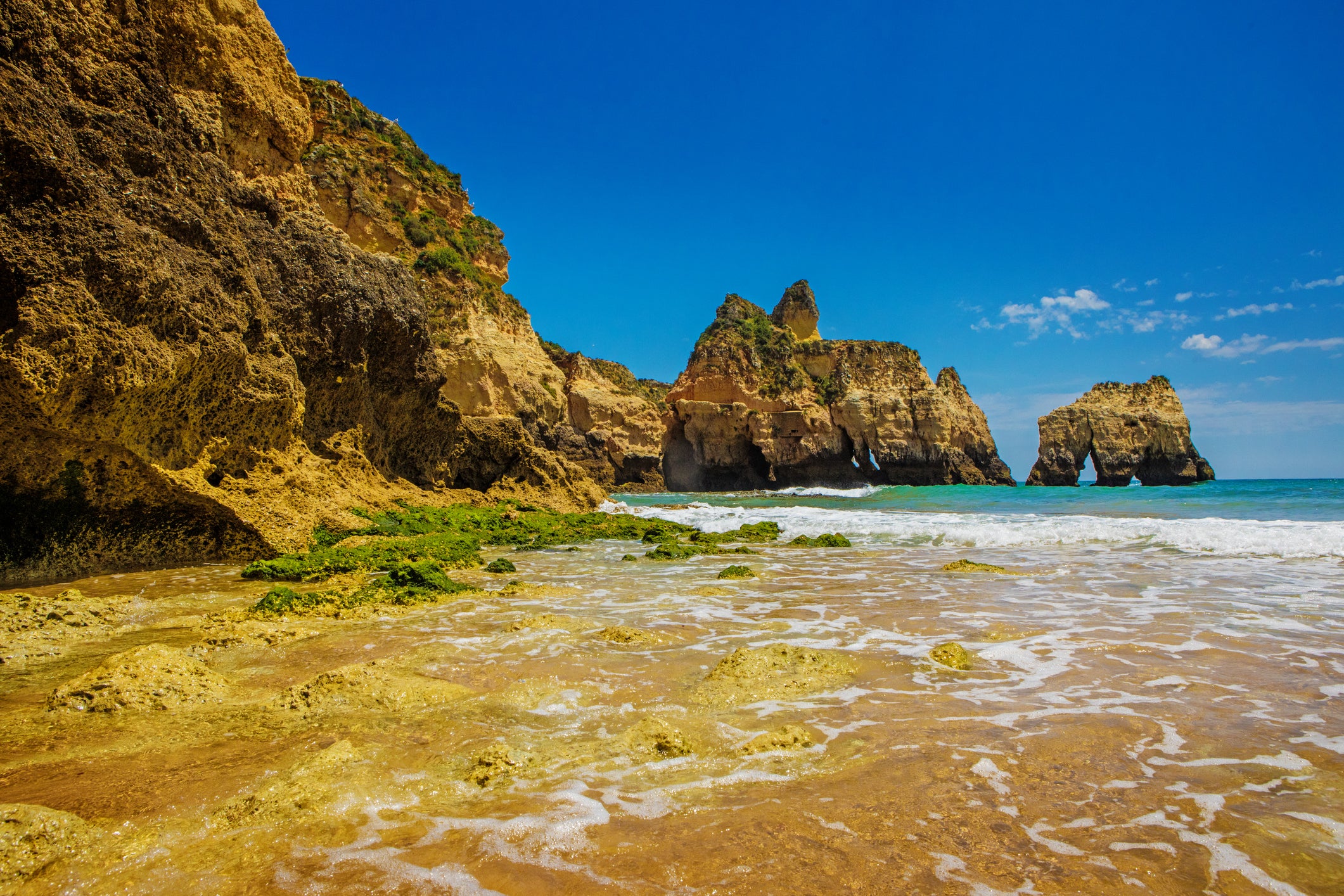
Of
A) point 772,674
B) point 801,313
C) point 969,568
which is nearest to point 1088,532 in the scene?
point 969,568

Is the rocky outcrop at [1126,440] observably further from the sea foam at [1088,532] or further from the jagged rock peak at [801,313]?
the sea foam at [1088,532]

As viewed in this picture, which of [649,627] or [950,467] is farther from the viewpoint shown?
[950,467]

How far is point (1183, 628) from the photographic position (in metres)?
5.40

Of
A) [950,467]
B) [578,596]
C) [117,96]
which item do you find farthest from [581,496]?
[950,467]

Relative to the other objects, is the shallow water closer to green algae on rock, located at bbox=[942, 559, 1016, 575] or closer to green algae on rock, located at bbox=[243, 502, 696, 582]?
green algae on rock, located at bbox=[243, 502, 696, 582]

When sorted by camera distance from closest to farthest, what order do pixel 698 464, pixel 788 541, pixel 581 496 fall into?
pixel 788 541 < pixel 581 496 < pixel 698 464

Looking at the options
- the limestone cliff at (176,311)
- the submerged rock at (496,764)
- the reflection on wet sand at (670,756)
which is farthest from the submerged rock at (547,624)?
the limestone cliff at (176,311)

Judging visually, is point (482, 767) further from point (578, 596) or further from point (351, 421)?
point (351, 421)

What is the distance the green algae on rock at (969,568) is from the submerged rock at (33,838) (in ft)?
29.1

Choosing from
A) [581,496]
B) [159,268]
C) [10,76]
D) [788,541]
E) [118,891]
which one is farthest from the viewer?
[581,496]

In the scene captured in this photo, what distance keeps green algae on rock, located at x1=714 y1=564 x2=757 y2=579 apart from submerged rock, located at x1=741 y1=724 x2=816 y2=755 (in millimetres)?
5185

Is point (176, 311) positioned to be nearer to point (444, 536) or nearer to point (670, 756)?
point (444, 536)

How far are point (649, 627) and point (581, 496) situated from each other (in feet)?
45.0

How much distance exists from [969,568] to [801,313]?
52.7 metres
